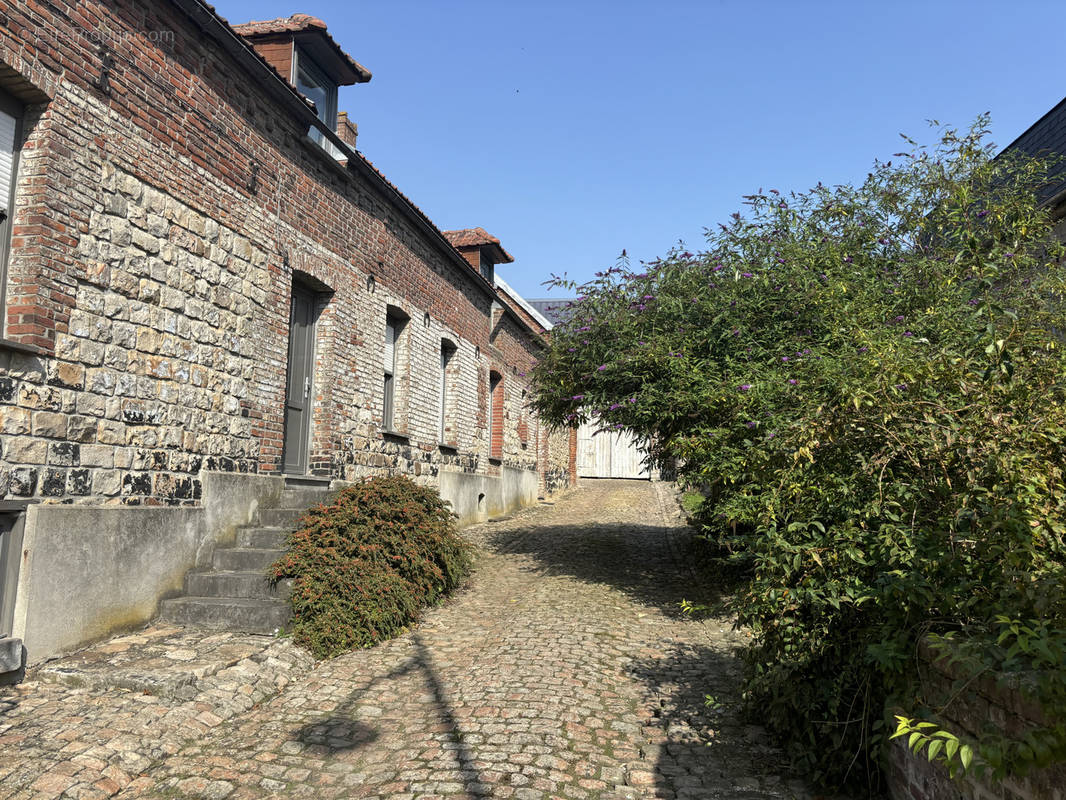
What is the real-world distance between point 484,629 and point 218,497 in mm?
2617

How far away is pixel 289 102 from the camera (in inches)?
301

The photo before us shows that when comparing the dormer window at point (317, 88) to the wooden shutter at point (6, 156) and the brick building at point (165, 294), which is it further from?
the wooden shutter at point (6, 156)

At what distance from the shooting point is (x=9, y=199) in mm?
4996

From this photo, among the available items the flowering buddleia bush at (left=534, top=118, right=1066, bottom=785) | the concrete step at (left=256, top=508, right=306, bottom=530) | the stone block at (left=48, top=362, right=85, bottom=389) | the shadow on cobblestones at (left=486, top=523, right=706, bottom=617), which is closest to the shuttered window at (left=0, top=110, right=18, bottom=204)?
the stone block at (left=48, top=362, right=85, bottom=389)

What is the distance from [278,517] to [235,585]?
106 cm

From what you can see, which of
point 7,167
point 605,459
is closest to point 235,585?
point 7,167

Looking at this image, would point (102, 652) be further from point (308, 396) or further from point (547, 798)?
point (308, 396)

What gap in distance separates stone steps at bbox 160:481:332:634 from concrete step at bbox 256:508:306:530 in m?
0.07

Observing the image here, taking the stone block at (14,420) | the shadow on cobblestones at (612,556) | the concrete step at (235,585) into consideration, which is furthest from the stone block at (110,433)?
the shadow on cobblestones at (612,556)

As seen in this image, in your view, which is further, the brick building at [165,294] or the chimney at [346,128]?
the chimney at [346,128]

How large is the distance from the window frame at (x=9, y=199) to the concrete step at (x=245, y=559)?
8.12 ft

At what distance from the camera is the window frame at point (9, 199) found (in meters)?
4.89

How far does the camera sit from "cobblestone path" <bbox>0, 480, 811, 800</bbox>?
355 cm

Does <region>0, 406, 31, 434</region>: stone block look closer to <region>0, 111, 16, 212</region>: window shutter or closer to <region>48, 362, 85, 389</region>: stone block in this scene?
<region>48, 362, 85, 389</region>: stone block
